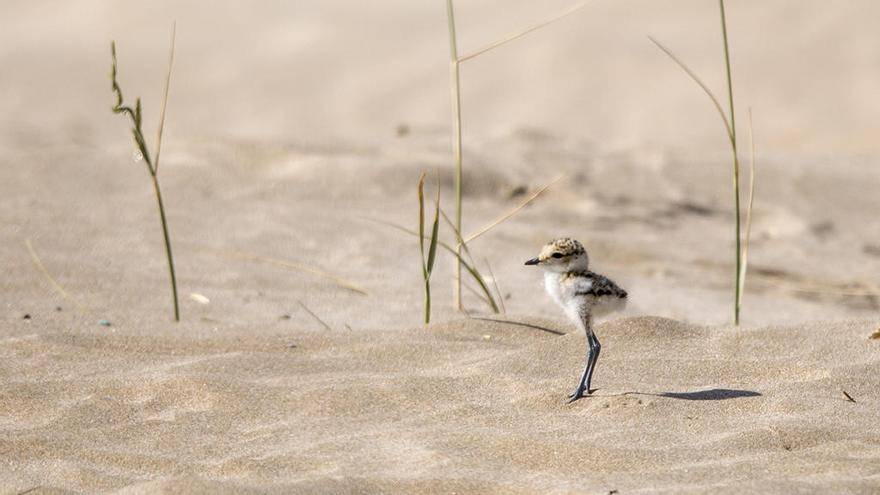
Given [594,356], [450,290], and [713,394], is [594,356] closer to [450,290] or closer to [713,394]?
[713,394]

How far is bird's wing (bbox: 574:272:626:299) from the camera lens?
3.74 meters

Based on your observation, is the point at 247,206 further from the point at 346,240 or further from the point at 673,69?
the point at 673,69

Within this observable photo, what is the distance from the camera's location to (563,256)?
3.81 meters

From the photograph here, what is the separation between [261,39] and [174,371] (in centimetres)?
1147

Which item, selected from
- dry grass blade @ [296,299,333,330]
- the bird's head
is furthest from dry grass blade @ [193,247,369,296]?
the bird's head

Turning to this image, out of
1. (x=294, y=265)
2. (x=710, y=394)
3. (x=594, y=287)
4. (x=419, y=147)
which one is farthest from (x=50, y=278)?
(x=419, y=147)

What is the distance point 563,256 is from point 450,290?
77.5 inches

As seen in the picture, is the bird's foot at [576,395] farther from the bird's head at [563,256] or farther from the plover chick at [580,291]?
the bird's head at [563,256]

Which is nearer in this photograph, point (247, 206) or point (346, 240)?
point (346, 240)

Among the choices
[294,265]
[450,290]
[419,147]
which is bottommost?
[450,290]

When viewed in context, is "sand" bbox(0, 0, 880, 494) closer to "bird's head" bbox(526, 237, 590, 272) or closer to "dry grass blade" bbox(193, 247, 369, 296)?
"dry grass blade" bbox(193, 247, 369, 296)

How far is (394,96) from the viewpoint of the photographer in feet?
44.0

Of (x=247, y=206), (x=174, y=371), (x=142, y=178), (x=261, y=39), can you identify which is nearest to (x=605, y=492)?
(x=174, y=371)

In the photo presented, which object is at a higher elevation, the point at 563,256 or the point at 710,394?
the point at 563,256
